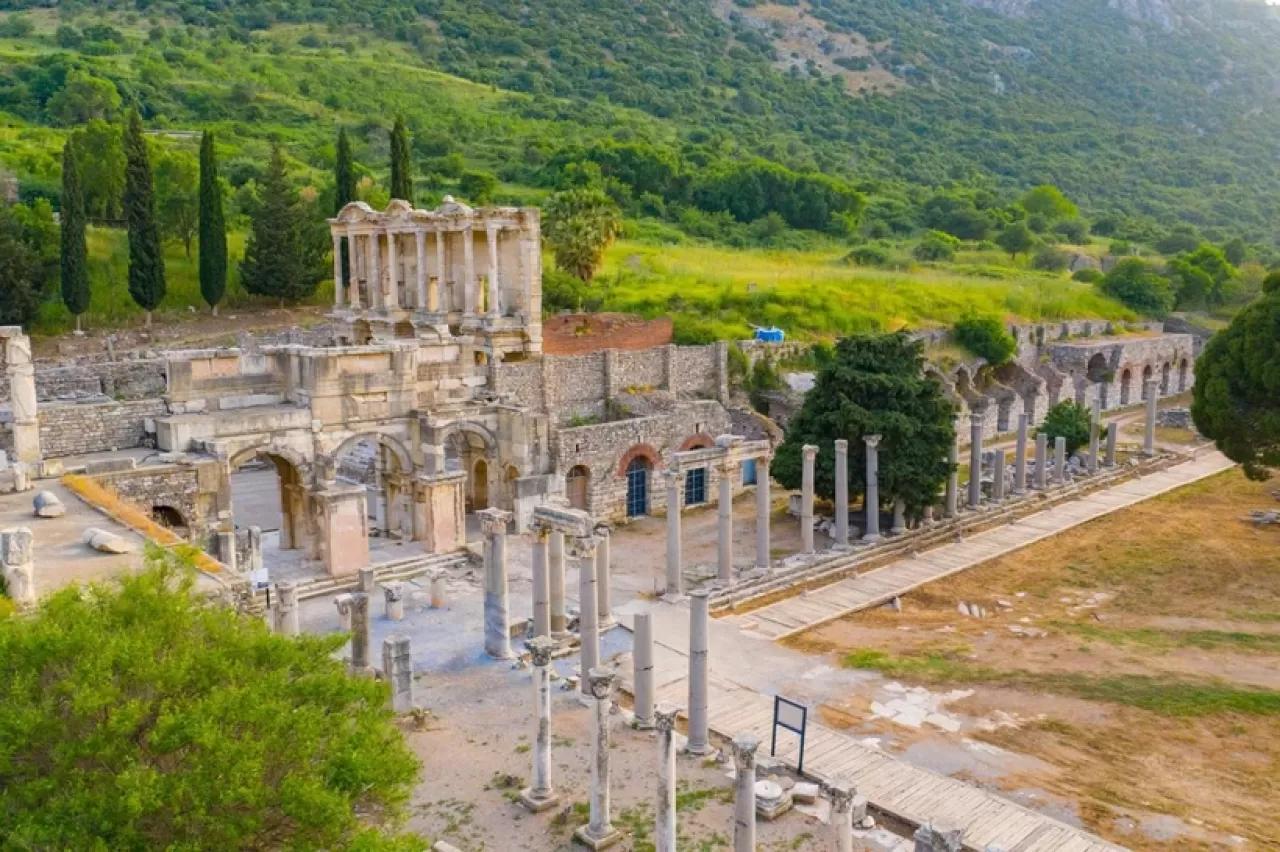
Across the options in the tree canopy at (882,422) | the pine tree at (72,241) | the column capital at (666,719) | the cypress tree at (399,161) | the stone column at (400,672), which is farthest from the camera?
the cypress tree at (399,161)

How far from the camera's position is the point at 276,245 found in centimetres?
4959

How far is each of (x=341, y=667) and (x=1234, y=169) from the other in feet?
469

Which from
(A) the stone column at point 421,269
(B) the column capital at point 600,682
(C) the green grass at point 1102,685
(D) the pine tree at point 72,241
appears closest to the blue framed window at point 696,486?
(A) the stone column at point 421,269

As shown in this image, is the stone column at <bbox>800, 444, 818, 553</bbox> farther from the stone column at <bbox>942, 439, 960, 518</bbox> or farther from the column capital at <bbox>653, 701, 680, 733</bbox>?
the column capital at <bbox>653, 701, 680, 733</bbox>

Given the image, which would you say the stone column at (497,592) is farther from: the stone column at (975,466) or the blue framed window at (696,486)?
the stone column at (975,466)

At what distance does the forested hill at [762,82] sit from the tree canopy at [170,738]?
6457cm

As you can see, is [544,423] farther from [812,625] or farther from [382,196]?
[382,196]

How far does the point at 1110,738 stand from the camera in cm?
1973

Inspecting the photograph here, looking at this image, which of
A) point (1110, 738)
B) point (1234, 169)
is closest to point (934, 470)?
point (1110, 738)

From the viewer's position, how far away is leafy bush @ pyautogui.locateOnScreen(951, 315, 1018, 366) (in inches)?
2105

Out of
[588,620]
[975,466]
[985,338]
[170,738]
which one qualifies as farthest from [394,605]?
[985,338]

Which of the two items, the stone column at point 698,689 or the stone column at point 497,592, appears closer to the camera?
the stone column at point 698,689

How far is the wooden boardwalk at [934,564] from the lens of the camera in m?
26.3

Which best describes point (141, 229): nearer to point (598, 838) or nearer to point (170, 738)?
point (598, 838)
